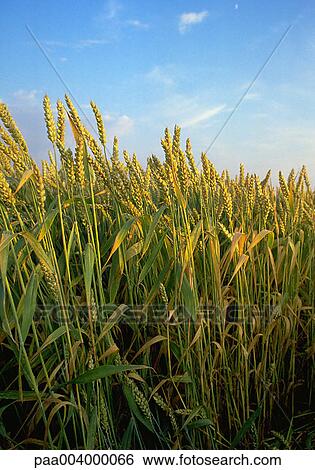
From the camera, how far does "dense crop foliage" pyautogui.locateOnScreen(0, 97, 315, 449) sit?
0.97m

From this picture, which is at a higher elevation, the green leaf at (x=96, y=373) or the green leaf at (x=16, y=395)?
the green leaf at (x=96, y=373)

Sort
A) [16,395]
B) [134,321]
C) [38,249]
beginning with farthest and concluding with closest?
[134,321], [16,395], [38,249]

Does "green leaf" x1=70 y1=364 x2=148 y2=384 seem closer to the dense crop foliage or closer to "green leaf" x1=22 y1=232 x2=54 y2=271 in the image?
the dense crop foliage

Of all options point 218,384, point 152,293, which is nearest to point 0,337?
point 152,293

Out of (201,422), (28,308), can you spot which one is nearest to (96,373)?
(28,308)

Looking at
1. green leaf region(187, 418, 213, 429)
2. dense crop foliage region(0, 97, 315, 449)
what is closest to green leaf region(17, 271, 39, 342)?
dense crop foliage region(0, 97, 315, 449)

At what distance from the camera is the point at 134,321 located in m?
1.15

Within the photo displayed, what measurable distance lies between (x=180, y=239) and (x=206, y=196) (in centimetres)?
13

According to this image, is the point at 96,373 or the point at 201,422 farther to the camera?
the point at 201,422

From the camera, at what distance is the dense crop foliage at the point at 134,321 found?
97 centimetres

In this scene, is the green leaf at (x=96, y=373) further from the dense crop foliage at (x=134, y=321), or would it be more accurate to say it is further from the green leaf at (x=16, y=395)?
the green leaf at (x=16, y=395)

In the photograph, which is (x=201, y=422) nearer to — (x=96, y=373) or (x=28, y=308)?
(x=96, y=373)

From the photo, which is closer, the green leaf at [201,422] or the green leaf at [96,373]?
the green leaf at [96,373]

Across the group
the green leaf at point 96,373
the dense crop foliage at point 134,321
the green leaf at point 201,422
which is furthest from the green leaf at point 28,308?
the green leaf at point 201,422
